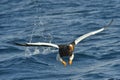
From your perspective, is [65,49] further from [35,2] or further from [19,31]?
[35,2]

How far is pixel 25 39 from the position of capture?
37531 millimetres

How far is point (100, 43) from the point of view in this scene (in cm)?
3588

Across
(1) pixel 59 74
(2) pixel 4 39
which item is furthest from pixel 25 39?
(1) pixel 59 74

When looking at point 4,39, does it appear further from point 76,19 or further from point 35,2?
point 35,2

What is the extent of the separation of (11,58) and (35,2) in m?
14.9

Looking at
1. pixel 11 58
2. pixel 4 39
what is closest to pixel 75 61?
pixel 11 58

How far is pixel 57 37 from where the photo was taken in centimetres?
3722

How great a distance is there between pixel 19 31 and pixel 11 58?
554cm

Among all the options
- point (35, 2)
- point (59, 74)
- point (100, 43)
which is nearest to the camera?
point (59, 74)

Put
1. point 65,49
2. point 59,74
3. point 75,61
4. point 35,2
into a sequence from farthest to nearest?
point 35,2, point 75,61, point 59,74, point 65,49

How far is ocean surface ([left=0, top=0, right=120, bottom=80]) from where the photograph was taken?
103 ft

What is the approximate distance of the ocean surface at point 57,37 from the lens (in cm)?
3130

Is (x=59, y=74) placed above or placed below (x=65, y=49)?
below

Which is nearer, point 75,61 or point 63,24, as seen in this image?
point 75,61
